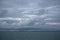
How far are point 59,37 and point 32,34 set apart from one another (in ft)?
1.96

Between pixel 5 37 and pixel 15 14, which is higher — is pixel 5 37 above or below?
below

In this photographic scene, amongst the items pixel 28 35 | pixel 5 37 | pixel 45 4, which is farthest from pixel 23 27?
pixel 45 4

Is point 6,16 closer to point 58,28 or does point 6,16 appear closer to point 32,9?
point 32,9

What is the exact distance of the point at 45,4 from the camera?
226cm

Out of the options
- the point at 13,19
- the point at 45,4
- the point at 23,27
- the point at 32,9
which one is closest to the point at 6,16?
the point at 13,19

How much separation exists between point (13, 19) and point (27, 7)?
416 mm

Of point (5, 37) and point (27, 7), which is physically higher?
point (27, 7)

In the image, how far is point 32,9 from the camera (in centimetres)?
225

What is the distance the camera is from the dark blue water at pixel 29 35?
2189 millimetres

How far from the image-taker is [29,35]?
7.23 ft

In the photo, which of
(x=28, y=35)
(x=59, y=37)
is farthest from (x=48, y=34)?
(x=28, y=35)

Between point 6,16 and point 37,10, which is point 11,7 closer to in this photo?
point 6,16

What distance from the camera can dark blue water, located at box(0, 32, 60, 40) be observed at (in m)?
2.19

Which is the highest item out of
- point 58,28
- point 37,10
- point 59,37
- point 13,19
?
point 37,10
